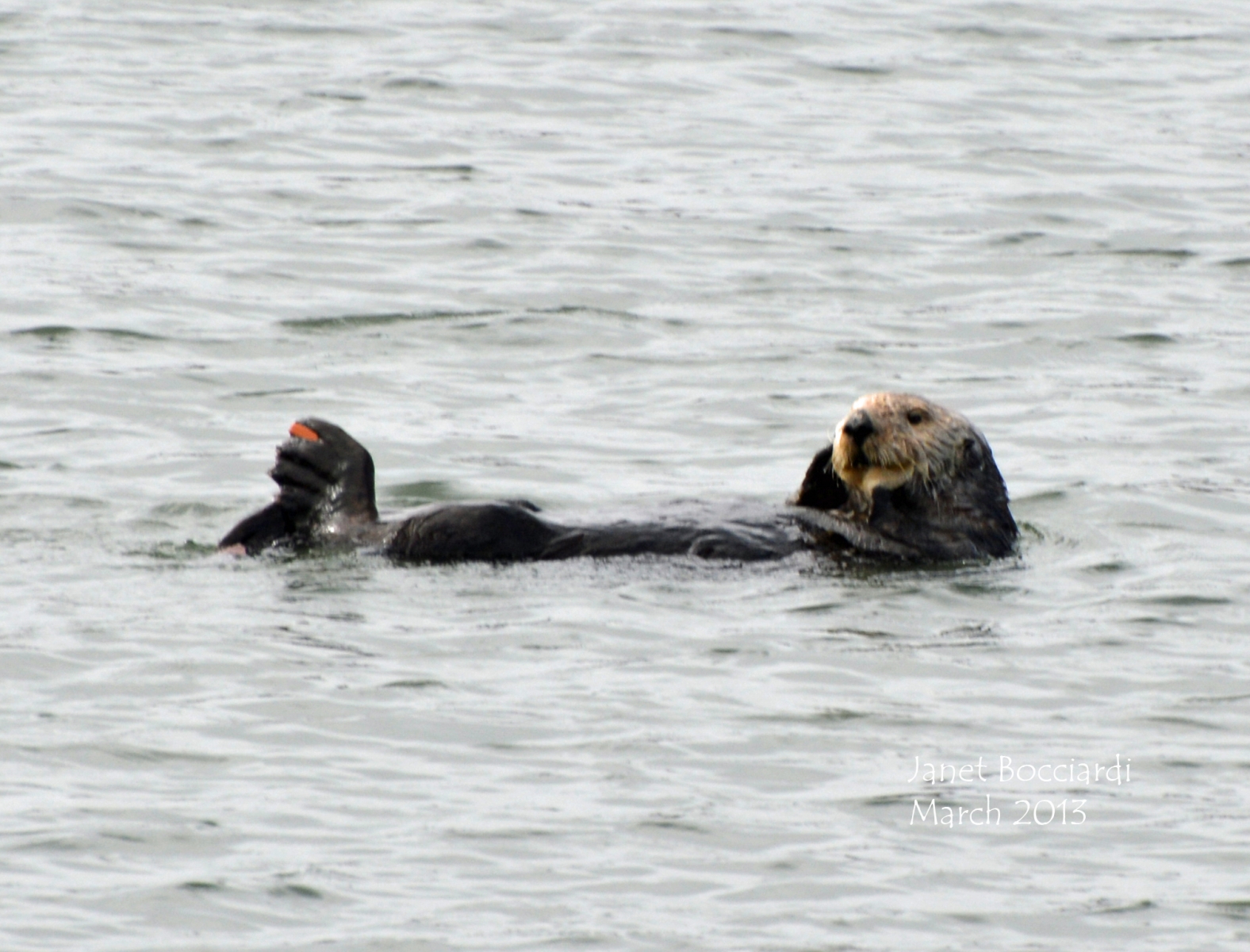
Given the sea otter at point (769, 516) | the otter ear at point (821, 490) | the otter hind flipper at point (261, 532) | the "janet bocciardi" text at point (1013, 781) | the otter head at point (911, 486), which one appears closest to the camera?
the "janet bocciardi" text at point (1013, 781)

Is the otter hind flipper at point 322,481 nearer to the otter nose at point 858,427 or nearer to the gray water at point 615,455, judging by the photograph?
the gray water at point 615,455

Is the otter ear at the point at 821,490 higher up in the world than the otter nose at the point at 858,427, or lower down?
lower down

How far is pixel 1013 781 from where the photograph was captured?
550cm

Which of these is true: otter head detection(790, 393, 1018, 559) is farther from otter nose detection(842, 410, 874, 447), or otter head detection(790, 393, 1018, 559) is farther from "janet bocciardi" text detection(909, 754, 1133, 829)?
"janet bocciardi" text detection(909, 754, 1133, 829)

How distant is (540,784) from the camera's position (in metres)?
5.37

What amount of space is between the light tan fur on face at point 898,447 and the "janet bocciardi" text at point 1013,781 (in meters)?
2.00

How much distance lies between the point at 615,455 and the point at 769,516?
1698 millimetres

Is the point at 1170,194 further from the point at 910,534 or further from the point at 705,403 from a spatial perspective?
the point at 910,534

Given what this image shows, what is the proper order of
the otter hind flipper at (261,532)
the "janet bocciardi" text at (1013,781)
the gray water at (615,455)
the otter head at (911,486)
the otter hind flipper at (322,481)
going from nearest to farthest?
the gray water at (615,455)
the "janet bocciardi" text at (1013,781)
the otter hind flipper at (322,481)
the otter hind flipper at (261,532)
the otter head at (911,486)

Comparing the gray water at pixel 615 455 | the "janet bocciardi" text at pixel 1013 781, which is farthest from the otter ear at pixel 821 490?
the "janet bocciardi" text at pixel 1013 781

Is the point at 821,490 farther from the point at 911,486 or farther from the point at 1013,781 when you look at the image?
the point at 1013,781

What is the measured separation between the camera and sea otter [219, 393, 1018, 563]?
23.2 ft

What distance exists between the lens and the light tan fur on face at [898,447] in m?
7.53

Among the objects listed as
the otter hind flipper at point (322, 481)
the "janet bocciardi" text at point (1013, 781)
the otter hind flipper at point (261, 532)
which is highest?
the otter hind flipper at point (322, 481)
